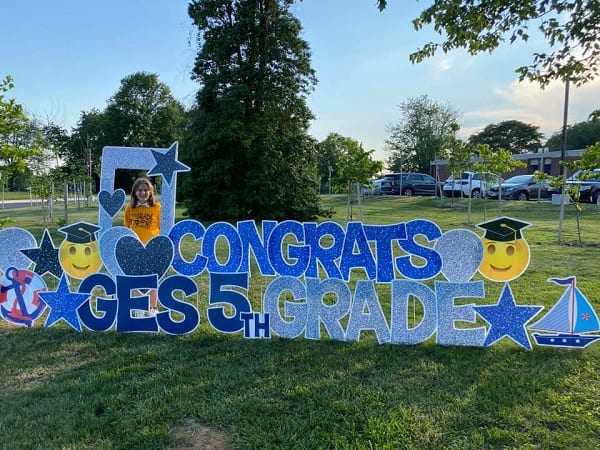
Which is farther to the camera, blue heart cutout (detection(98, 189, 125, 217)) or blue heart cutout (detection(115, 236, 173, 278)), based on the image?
blue heart cutout (detection(98, 189, 125, 217))

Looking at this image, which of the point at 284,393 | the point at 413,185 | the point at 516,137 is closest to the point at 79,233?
the point at 284,393

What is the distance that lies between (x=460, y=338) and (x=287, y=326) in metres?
1.63

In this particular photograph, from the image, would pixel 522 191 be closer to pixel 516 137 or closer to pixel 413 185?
pixel 413 185

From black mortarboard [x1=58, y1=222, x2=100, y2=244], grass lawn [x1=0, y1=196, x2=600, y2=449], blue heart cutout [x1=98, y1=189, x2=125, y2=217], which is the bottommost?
grass lawn [x1=0, y1=196, x2=600, y2=449]

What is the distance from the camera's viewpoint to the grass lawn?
2732 mm

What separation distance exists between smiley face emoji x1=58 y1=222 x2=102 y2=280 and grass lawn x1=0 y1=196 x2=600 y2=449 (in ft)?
2.12

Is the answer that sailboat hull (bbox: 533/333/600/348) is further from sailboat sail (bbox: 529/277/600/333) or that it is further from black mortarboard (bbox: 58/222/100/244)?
black mortarboard (bbox: 58/222/100/244)

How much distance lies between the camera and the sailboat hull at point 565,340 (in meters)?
3.90

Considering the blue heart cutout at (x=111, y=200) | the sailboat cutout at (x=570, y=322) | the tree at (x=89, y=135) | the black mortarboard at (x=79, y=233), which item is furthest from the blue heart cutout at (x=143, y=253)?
the tree at (x=89, y=135)

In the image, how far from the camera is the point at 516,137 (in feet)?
193

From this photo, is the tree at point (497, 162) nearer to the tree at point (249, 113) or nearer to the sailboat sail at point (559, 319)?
the tree at point (249, 113)

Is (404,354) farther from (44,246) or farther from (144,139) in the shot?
(144,139)

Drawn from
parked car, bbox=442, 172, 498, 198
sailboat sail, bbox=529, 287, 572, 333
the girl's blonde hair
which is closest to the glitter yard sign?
sailboat sail, bbox=529, 287, 572, 333

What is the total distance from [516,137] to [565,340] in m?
62.3
